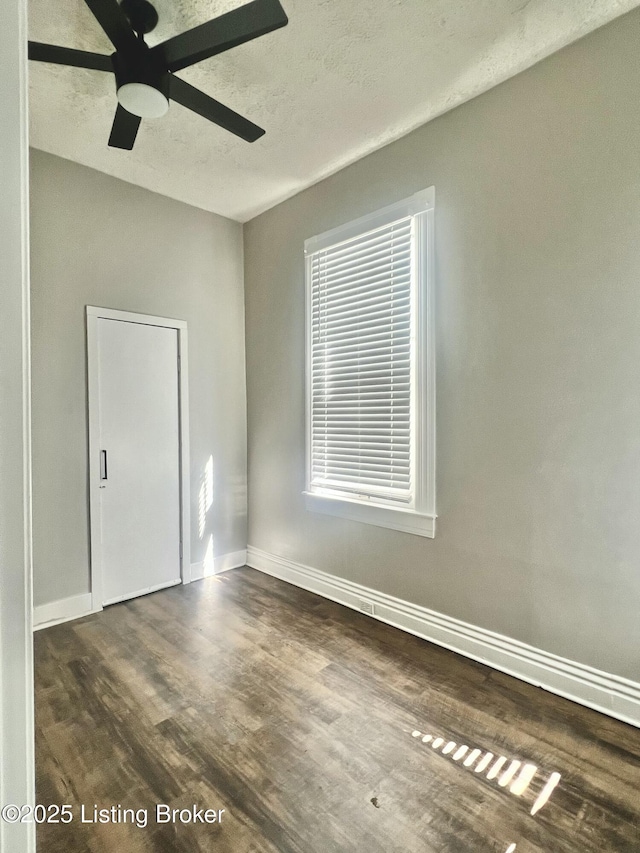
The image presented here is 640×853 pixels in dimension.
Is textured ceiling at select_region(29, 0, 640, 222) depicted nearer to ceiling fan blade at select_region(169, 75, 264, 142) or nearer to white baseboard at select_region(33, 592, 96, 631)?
ceiling fan blade at select_region(169, 75, 264, 142)

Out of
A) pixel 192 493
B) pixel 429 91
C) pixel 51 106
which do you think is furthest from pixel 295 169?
pixel 192 493

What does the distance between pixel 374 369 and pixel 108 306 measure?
1.97 metres

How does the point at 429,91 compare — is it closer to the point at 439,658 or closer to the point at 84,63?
the point at 84,63

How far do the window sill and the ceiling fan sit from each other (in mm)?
2339

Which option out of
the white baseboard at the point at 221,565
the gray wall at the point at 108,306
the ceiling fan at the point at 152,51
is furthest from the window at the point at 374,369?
the ceiling fan at the point at 152,51

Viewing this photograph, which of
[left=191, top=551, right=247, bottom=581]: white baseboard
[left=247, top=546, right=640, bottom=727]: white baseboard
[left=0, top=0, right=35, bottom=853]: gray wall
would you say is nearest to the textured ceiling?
[left=0, top=0, right=35, bottom=853]: gray wall

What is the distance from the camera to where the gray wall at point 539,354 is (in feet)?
6.35

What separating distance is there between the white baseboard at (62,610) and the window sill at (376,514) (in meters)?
1.70

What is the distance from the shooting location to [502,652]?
2.32m

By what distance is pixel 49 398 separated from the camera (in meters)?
2.88

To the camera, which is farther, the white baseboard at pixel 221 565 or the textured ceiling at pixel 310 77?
the white baseboard at pixel 221 565

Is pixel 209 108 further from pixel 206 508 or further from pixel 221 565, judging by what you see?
pixel 221 565

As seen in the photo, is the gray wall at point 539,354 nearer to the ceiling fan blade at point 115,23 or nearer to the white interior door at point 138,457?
the ceiling fan blade at point 115,23

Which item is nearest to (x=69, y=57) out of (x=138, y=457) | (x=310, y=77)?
(x=310, y=77)
